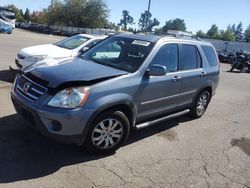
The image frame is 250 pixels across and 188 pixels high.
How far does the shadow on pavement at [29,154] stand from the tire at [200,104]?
188 cm

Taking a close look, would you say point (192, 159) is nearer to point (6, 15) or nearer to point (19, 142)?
point (19, 142)

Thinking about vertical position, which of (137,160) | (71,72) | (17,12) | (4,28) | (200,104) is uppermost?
(71,72)

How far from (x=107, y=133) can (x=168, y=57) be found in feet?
6.35

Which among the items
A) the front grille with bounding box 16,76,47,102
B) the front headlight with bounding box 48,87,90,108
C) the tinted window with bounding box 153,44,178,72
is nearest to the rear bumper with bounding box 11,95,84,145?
the front grille with bounding box 16,76,47,102

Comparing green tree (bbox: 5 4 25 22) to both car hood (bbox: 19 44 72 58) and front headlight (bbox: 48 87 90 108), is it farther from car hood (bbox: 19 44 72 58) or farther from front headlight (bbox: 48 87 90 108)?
front headlight (bbox: 48 87 90 108)

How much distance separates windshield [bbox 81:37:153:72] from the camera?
5285 mm

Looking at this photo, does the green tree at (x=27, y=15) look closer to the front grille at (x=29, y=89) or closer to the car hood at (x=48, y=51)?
the car hood at (x=48, y=51)

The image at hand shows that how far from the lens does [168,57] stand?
5.79 metres

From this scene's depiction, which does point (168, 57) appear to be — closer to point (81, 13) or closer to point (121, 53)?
point (121, 53)

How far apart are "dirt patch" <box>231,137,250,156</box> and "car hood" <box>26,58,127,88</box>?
271cm

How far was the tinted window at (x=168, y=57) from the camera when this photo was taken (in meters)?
5.53

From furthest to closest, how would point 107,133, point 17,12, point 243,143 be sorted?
point 17,12, point 243,143, point 107,133

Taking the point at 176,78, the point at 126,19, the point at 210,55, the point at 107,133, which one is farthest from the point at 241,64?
the point at 126,19

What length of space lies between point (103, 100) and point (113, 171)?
99cm
